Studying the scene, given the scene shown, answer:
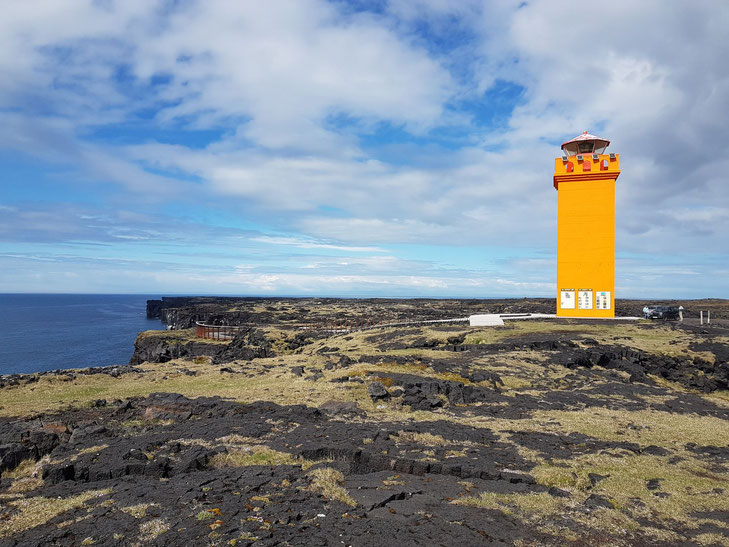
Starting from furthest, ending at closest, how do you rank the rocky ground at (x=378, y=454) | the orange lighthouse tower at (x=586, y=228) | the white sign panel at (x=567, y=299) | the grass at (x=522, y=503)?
1. the white sign panel at (x=567, y=299)
2. the orange lighthouse tower at (x=586, y=228)
3. the grass at (x=522, y=503)
4. the rocky ground at (x=378, y=454)

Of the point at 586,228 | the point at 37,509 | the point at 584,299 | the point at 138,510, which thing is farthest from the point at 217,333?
the point at 138,510

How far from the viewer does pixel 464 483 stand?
33.9ft

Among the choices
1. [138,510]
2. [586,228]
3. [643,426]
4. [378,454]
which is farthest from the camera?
[586,228]

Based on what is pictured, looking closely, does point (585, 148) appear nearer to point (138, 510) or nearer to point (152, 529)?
point (138, 510)

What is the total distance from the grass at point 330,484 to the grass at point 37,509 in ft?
14.5

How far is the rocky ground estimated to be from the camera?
8.17m

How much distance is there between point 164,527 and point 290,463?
4.17 metres

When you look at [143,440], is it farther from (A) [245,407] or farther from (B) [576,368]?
(B) [576,368]

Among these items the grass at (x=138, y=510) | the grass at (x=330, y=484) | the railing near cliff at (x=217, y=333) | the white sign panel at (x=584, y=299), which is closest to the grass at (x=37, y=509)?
the grass at (x=138, y=510)

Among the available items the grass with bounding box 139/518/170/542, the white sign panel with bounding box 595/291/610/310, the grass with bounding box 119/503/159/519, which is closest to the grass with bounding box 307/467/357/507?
the grass with bounding box 139/518/170/542

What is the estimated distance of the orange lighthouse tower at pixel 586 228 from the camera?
4134 centimetres

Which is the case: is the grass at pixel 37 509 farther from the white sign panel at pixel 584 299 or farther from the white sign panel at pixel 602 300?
the white sign panel at pixel 602 300

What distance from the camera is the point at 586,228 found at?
4194 centimetres

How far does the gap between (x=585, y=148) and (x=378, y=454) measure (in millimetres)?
41594
